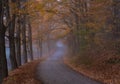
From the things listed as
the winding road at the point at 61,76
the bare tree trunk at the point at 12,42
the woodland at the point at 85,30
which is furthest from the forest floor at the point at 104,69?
the bare tree trunk at the point at 12,42

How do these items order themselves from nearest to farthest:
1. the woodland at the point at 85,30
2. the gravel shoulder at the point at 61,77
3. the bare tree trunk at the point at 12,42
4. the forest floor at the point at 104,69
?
the gravel shoulder at the point at 61,77, the forest floor at the point at 104,69, the woodland at the point at 85,30, the bare tree trunk at the point at 12,42

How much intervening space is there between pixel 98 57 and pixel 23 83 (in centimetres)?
1099

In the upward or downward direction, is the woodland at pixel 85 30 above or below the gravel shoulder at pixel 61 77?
above

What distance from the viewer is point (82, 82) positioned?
16.3 m

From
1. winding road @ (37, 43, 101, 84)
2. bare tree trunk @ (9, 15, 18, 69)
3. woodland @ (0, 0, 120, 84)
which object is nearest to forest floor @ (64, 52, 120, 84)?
woodland @ (0, 0, 120, 84)

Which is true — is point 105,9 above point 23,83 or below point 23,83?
above

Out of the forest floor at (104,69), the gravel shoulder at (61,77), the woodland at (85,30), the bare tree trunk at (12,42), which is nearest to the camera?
the gravel shoulder at (61,77)

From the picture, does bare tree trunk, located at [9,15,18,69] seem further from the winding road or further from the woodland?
the winding road

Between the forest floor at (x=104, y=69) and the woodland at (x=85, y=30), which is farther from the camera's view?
the woodland at (x=85, y=30)

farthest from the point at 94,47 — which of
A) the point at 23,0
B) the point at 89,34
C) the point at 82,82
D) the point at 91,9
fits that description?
the point at 82,82

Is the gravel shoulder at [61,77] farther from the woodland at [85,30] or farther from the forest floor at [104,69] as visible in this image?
the woodland at [85,30]

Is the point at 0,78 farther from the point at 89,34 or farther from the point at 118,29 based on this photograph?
the point at 118,29

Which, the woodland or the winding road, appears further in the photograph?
the woodland

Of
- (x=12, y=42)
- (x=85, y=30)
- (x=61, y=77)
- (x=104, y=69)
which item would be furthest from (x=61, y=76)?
(x=85, y=30)
